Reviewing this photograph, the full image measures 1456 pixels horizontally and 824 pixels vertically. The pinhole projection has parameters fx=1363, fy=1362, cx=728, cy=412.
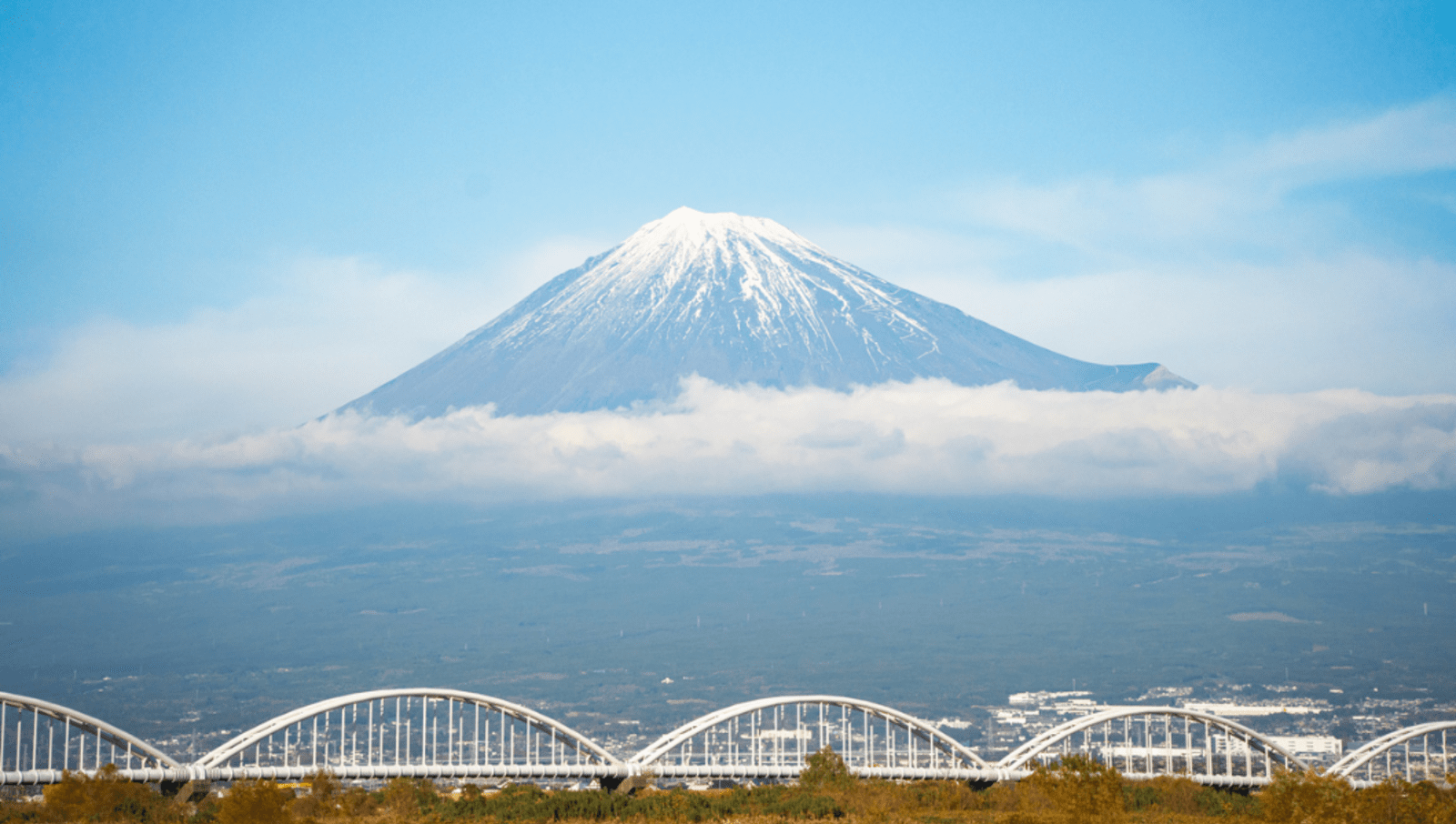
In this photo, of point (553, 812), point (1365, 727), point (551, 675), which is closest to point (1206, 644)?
point (1365, 727)

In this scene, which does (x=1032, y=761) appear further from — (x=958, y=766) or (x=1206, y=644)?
(x=1206, y=644)

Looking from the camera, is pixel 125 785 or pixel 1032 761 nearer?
pixel 125 785

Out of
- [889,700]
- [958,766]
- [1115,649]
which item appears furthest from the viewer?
[1115,649]

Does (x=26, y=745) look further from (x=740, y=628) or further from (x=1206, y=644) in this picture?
(x=1206, y=644)

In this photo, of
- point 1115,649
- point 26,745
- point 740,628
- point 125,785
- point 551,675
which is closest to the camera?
point 125,785

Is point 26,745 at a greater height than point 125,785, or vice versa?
point 125,785

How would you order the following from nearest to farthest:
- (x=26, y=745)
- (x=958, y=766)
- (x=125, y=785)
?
(x=125, y=785)
(x=958, y=766)
(x=26, y=745)

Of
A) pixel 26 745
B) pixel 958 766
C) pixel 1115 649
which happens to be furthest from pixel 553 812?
pixel 1115 649

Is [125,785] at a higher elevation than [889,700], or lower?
higher

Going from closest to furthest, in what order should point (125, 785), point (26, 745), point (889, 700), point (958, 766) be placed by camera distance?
1. point (125, 785)
2. point (958, 766)
3. point (26, 745)
4. point (889, 700)
